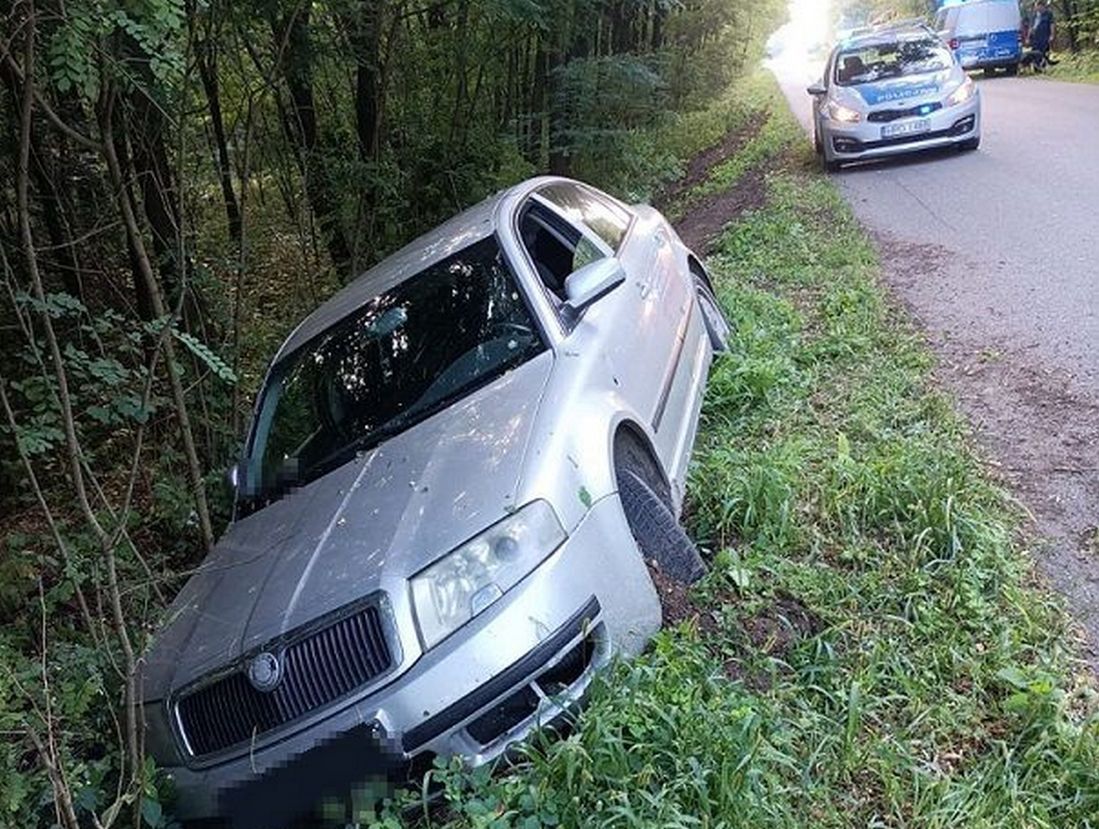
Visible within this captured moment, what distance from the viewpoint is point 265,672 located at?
8.62 feet

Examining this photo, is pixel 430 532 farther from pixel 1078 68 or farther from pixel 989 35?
pixel 989 35

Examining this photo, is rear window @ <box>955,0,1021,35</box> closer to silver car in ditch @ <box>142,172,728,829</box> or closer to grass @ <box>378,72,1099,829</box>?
grass @ <box>378,72,1099,829</box>

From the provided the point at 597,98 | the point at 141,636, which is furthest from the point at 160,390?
the point at 597,98

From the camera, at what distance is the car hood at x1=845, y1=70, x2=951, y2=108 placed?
1085 cm

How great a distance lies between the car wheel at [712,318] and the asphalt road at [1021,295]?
1304mm

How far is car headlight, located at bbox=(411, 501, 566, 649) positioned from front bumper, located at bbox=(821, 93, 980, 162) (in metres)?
10.0

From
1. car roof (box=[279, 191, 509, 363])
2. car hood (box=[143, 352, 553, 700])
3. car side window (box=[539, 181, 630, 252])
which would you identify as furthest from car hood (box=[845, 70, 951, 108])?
car hood (box=[143, 352, 553, 700])

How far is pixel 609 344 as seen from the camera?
3758 mm

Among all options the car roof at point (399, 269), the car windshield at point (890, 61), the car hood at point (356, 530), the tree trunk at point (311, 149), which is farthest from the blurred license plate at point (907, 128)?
the car hood at point (356, 530)

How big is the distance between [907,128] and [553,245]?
8.27 meters

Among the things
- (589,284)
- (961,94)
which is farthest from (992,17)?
(589,284)

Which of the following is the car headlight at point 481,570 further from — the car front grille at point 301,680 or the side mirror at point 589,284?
the side mirror at point 589,284

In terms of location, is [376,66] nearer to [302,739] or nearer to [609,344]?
[609,344]

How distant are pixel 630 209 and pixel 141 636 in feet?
12.6
